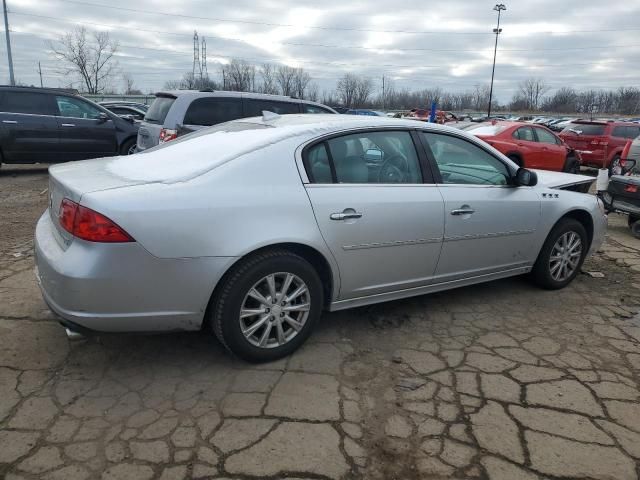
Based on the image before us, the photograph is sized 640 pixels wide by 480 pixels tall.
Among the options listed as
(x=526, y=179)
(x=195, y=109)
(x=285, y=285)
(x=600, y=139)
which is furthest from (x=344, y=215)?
(x=600, y=139)

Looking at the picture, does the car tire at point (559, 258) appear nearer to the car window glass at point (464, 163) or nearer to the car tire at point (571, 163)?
the car window glass at point (464, 163)

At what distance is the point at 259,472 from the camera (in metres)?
2.27

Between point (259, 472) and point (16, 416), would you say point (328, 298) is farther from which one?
point (16, 416)

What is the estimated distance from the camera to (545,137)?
1238 centimetres

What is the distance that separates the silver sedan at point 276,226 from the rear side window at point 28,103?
7.73 metres

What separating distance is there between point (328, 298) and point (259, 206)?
84cm

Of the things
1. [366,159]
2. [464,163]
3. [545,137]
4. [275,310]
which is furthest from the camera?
[545,137]

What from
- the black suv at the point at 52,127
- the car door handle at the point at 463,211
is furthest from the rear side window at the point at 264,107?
the car door handle at the point at 463,211

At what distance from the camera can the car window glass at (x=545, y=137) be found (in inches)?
482

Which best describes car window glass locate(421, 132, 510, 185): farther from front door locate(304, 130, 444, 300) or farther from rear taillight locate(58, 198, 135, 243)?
rear taillight locate(58, 198, 135, 243)

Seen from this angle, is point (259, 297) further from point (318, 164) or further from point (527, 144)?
point (527, 144)

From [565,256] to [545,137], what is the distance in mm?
8793

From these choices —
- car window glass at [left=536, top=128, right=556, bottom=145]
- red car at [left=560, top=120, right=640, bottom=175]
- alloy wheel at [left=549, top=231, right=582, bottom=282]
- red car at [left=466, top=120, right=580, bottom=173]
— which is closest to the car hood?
alloy wheel at [left=549, top=231, right=582, bottom=282]

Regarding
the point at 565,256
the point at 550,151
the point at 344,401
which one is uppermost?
the point at 550,151
